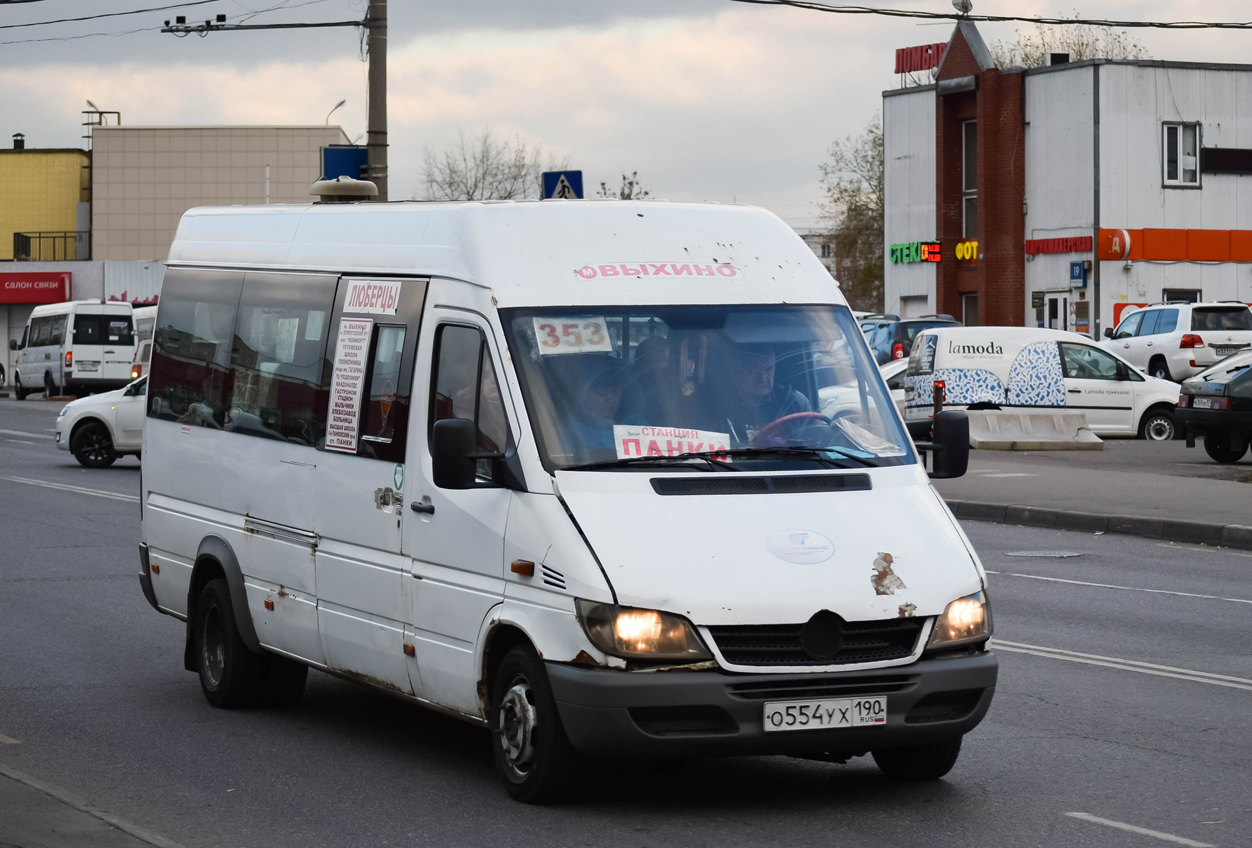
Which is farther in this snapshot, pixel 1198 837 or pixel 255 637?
pixel 255 637

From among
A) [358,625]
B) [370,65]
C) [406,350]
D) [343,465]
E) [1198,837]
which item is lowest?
[1198,837]

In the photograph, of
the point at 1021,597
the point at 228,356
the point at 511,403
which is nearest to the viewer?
the point at 511,403

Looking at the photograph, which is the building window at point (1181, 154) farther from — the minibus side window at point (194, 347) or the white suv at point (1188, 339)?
the minibus side window at point (194, 347)

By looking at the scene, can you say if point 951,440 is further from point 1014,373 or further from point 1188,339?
point 1188,339

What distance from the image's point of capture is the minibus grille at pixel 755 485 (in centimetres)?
644

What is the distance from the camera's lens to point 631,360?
6922 millimetres

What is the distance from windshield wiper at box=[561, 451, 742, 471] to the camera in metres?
6.54

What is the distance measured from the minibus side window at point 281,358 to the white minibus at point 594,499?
0.02 m

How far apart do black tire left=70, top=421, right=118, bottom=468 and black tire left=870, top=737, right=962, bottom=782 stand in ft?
68.5

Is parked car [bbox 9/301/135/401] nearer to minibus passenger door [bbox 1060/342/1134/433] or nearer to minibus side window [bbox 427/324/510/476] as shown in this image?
minibus passenger door [bbox 1060/342/1134/433]

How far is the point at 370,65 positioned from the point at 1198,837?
55.1ft

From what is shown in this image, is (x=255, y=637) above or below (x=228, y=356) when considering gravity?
below

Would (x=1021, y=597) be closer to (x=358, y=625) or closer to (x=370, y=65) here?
(x=358, y=625)

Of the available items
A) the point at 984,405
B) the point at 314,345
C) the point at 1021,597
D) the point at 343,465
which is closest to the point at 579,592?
the point at 343,465
